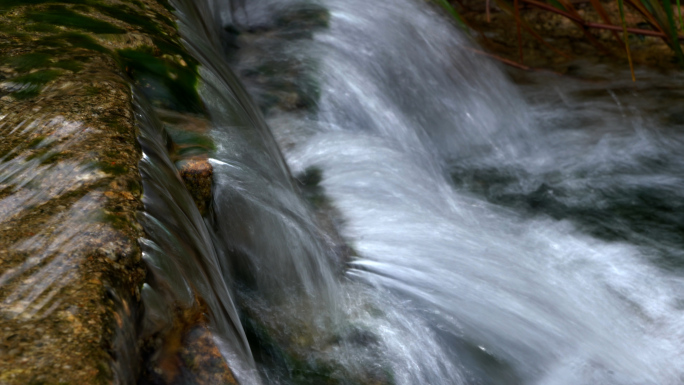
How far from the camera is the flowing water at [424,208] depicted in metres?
2.18

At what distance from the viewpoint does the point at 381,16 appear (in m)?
4.88

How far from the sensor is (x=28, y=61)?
6.06ft

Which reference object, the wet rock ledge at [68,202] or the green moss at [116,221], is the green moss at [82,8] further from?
the green moss at [116,221]

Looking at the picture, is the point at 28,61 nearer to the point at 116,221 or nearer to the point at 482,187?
the point at 116,221

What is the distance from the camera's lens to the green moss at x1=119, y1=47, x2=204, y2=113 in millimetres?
2203

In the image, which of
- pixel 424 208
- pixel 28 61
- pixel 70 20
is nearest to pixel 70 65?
pixel 28 61

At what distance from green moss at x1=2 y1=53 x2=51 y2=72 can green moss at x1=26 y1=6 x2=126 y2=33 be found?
0.39 meters

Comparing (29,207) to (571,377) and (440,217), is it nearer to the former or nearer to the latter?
(571,377)

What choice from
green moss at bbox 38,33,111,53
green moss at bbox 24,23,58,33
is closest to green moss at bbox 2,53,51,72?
green moss at bbox 38,33,111,53

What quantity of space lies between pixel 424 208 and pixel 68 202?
2183 millimetres

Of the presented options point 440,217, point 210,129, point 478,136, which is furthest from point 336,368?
point 478,136

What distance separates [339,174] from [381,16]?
1956mm

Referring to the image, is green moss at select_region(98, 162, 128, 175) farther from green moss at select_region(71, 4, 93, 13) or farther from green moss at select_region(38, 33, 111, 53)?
green moss at select_region(71, 4, 93, 13)

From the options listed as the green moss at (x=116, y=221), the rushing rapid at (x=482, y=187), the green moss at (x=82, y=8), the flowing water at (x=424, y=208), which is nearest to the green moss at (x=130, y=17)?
the green moss at (x=82, y=8)
